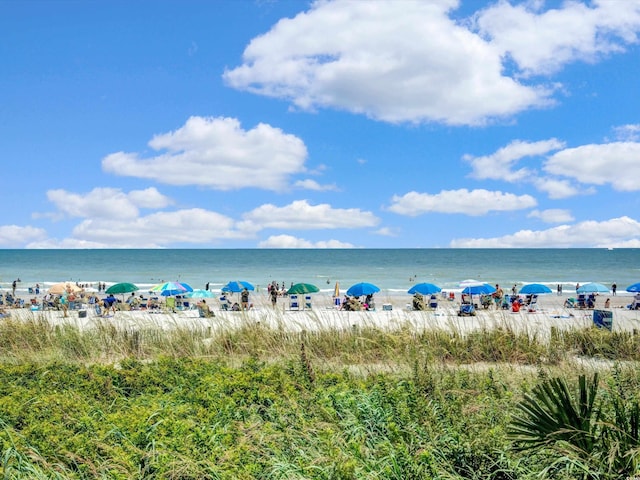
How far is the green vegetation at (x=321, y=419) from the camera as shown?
324 centimetres

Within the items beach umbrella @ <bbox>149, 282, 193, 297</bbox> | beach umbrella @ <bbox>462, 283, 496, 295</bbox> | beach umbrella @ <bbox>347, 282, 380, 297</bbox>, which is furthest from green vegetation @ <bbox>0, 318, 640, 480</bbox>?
beach umbrella @ <bbox>149, 282, 193, 297</bbox>

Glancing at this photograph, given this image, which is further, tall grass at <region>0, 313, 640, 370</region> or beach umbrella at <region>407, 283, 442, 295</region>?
beach umbrella at <region>407, 283, 442, 295</region>

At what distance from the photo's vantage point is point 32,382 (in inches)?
230

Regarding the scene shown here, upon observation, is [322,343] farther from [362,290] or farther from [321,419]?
[362,290]

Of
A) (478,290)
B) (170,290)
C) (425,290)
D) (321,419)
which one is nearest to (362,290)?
(425,290)

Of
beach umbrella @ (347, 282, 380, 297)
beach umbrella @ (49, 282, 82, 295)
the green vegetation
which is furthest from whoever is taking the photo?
beach umbrella @ (49, 282, 82, 295)

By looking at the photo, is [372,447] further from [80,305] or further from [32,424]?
[80,305]

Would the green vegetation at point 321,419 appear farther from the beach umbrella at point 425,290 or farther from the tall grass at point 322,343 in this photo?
the beach umbrella at point 425,290

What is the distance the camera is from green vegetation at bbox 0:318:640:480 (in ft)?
10.6

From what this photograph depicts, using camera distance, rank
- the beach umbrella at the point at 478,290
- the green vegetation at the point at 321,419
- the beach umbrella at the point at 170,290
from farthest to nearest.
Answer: the beach umbrella at the point at 170,290 → the beach umbrella at the point at 478,290 → the green vegetation at the point at 321,419

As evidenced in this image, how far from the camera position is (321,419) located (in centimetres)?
448

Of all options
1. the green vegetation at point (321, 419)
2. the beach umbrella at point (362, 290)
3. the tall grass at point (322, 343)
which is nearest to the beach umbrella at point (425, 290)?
the beach umbrella at point (362, 290)

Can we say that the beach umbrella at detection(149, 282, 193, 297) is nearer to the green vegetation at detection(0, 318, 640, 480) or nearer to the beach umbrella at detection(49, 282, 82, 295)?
the beach umbrella at detection(49, 282, 82, 295)

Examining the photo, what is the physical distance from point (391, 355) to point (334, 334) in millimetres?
1278
